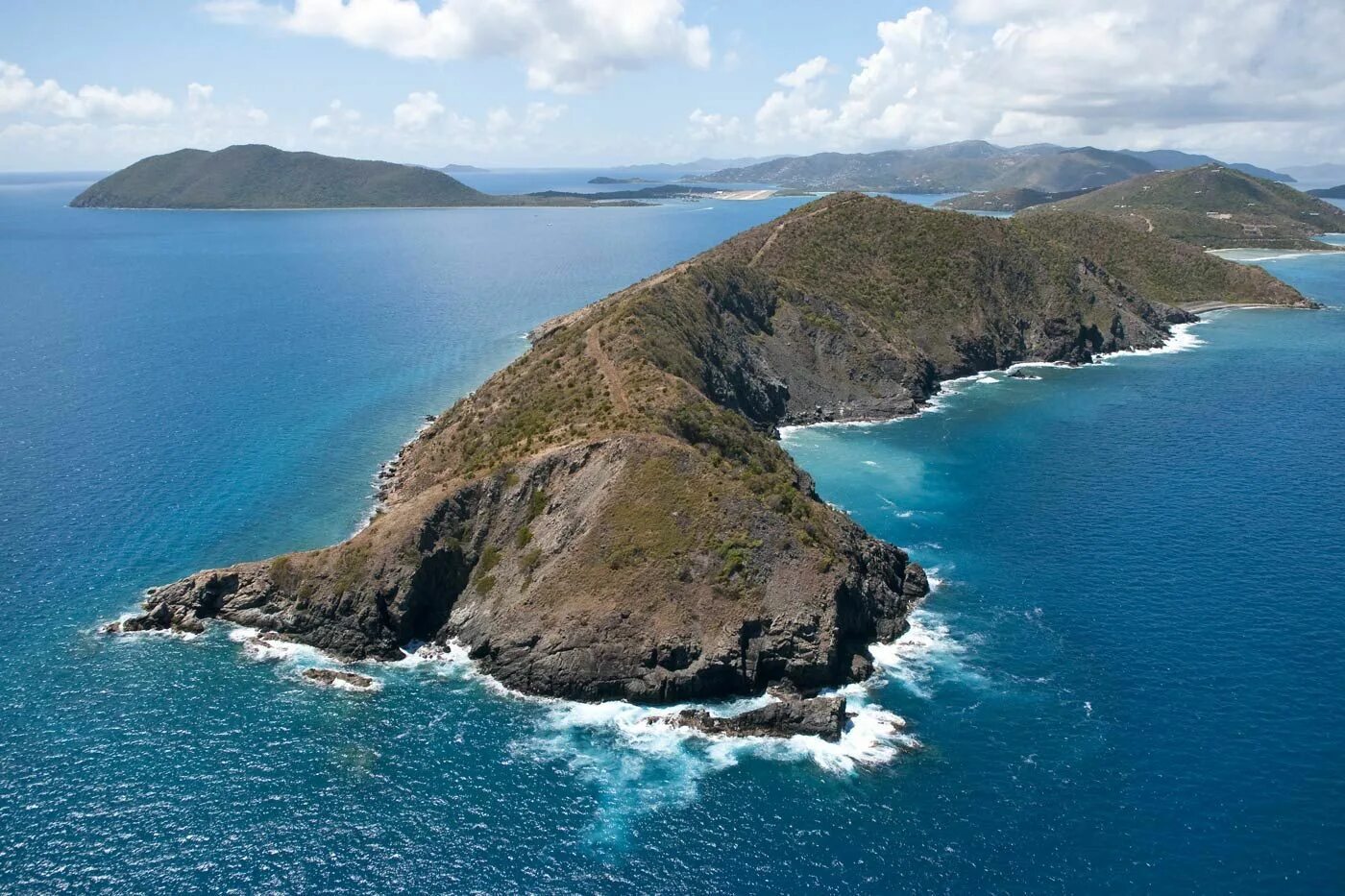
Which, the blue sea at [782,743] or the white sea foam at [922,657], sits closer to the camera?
the blue sea at [782,743]

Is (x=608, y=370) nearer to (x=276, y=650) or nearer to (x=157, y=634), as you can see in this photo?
(x=276, y=650)

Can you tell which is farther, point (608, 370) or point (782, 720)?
point (608, 370)

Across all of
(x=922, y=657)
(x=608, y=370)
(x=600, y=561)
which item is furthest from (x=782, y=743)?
(x=608, y=370)

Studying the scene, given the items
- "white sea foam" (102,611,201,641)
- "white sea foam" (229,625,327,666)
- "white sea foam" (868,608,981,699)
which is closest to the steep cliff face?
"white sea foam" (102,611,201,641)

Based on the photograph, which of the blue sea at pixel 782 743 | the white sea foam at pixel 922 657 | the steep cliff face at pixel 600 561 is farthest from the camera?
the steep cliff face at pixel 600 561

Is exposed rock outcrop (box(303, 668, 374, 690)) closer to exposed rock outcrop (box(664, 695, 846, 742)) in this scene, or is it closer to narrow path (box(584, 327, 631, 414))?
exposed rock outcrop (box(664, 695, 846, 742))

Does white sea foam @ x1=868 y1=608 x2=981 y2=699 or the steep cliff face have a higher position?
the steep cliff face

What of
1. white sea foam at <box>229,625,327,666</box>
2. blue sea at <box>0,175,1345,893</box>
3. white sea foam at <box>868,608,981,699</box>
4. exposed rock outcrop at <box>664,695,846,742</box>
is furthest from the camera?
white sea foam at <box>229,625,327,666</box>

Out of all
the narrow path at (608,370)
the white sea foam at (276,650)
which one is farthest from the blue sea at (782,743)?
the narrow path at (608,370)

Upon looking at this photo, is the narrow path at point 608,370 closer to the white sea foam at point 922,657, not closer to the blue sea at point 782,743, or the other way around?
the blue sea at point 782,743
